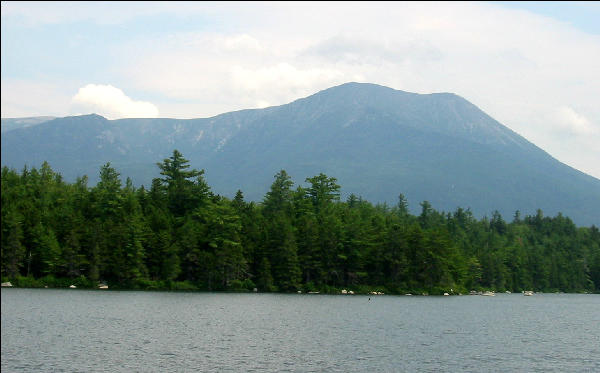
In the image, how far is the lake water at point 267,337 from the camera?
49.7 metres

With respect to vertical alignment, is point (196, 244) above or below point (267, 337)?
above

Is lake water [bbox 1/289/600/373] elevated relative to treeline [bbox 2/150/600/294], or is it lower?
lower

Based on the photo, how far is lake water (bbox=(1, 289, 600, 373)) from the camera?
49.7m

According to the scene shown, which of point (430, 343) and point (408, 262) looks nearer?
point (430, 343)

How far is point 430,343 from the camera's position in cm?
6575

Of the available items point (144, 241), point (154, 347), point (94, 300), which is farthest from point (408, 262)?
point (154, 347)

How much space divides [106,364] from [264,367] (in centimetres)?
1133

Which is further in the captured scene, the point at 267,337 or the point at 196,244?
the point at 196,244

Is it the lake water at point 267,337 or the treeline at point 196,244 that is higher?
the treeline at point 196,244

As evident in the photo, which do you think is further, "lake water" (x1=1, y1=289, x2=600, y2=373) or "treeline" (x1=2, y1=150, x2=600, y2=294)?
"treeline" (x1=2, y1=150, x2=600, y2=294)

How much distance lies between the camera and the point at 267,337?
6412cm

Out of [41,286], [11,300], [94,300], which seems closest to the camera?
[11,300]

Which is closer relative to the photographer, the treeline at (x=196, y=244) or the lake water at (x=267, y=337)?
the lake water at (x=267, y=337)

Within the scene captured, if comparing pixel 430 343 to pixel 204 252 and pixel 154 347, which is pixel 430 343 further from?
pixel 204 252
